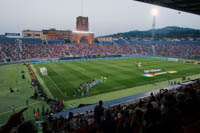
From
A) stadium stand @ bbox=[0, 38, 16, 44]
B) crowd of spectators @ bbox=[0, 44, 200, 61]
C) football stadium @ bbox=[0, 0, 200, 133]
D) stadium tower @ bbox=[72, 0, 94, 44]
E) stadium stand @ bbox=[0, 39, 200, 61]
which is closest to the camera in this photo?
football stadium @ bbox=[0, 0, 200, 133]

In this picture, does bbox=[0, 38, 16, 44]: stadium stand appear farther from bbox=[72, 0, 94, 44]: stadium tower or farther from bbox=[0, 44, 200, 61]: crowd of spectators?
bbox=[72, 0, 94, 44]: stadium tower

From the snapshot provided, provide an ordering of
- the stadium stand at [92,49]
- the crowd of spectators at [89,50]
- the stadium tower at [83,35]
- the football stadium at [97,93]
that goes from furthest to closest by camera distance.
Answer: the stadium tower at [83,35] → the stadium stand at [92,49] → the crowd of spectators at [89,50] → the football stadium at [97,93]

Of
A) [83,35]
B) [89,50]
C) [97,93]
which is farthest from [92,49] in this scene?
[97,93]

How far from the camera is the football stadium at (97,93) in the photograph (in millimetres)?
3432

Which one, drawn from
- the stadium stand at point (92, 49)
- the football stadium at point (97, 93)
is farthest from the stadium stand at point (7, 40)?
the stadium stand at point (92, 49)

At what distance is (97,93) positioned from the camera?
19.5m

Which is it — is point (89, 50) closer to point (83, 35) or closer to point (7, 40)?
point (83, 35)

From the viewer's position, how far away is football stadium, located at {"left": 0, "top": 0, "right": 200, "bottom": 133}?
343cm

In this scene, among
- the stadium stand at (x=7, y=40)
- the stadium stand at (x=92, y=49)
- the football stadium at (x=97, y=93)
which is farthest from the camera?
the stadium stand at (x=7, y=40)

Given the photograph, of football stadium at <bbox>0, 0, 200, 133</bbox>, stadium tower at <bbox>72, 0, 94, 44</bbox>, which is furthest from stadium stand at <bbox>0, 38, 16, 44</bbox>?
stadium tower at <bbox>72, 0, 94, 44</bbox>

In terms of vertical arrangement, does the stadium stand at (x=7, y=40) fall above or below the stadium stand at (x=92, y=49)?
above

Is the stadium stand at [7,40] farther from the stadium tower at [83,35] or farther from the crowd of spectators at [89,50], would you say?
the stadium tower at [83,35]

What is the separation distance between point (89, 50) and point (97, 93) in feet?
166

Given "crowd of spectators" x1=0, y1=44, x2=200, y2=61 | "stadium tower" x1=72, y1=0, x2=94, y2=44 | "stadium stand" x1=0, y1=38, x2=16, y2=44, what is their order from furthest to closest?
"stadium tower" x1=72, y1=0, x2=94, y2=44 → "stadium stand" x1=0, y1=38, x2=16, y2=44 → "crowd of spectators" x1=0, y1=44, x2=200, y2=61
